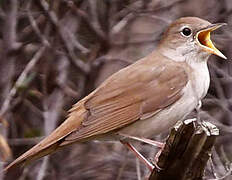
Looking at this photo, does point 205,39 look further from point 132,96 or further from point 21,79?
point 21,79

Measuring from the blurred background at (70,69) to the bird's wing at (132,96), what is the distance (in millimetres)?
1207

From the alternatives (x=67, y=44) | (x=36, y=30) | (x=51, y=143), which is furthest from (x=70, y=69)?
(x=51, y=143)

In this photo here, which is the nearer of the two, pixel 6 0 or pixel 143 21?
pixel 6 0

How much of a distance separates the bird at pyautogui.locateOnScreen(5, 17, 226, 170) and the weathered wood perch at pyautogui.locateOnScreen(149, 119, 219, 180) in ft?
2.39

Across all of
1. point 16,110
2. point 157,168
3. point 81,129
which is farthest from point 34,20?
point 157,168

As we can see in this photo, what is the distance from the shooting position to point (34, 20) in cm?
696

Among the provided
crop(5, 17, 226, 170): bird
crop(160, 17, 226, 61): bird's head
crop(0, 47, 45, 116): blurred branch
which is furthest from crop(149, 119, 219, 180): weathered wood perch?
crop(0, 47, 45, 116): blurred branch

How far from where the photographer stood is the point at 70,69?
7242 millimetres

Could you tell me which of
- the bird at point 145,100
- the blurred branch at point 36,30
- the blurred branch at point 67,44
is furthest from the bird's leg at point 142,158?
the blurred branch at point 36,30

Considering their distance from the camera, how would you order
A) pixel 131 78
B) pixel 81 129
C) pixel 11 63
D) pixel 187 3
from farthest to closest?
1. pixel 187 3
2. pixel 11 63
3. pixel 131 78
4. pixel 81 129

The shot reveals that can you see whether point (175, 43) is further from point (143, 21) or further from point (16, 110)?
point (143, 21)

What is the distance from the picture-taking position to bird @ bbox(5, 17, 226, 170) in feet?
17.0

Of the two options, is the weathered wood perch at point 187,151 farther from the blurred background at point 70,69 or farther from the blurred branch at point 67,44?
the blurred branch at point 67,44

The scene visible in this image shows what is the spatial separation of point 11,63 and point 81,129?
5.91ft
